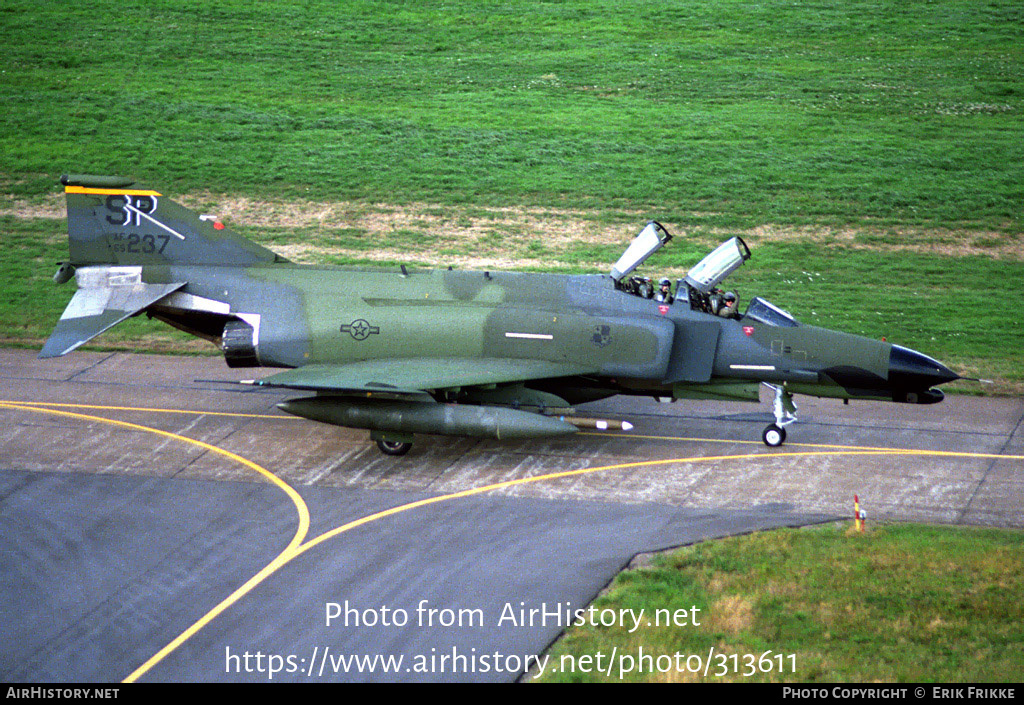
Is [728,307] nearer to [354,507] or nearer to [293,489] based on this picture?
[354,507]

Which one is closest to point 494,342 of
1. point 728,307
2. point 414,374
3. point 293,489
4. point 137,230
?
point 414,374

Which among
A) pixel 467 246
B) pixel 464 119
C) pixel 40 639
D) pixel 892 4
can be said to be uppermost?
pixel 892 4

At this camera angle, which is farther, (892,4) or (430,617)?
(892,4)

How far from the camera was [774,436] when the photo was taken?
67.2ft

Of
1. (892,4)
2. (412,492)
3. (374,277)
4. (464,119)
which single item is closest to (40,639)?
A: (412,492)

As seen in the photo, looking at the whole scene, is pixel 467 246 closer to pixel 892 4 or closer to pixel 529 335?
pixel 529 335

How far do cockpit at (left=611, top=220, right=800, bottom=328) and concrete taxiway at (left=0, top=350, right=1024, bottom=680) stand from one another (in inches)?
95.6

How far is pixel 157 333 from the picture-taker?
2711cm

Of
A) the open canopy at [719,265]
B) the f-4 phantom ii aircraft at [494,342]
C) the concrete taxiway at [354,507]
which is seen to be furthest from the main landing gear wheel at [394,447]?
the open canopy at [719,265]

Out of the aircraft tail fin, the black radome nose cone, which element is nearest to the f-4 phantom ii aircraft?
the black radome nose cone

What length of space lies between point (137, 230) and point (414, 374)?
6736mm

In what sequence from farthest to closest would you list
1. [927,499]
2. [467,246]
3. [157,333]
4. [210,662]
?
[467,246], [157,333], [927,499], [210,662]

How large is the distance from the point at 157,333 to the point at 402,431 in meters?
10.1

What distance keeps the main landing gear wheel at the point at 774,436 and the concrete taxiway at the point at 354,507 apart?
0.48ft
